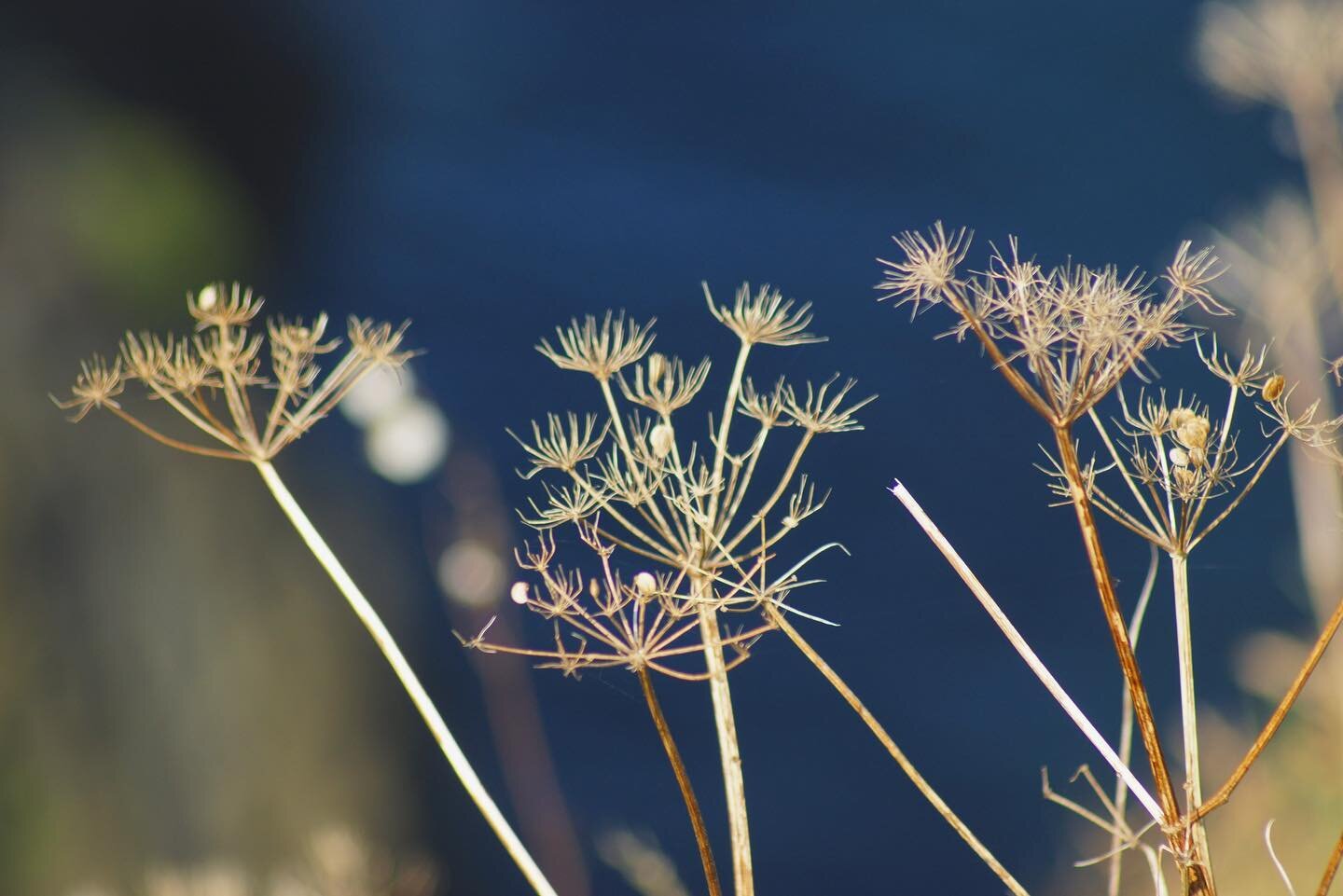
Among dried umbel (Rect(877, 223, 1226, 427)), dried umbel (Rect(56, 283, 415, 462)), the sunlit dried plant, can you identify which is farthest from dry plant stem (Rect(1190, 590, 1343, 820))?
dried umbel (Rect(56, 283, 415, 462))

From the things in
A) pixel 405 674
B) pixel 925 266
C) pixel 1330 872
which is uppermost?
pixel 925 266

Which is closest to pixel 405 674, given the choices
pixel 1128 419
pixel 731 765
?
pixel 731 765

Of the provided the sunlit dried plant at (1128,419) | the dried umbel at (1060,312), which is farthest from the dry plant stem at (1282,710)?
the dried umbel at (1060,312)

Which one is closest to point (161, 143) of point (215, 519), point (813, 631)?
point (215, 519)

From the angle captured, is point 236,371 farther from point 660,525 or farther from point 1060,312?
point 1060,312

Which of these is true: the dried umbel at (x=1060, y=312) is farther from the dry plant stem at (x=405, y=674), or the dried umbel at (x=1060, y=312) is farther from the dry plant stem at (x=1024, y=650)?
the dry plant stem at (x=405, y=674)

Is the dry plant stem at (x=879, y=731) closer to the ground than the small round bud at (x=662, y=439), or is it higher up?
closer to the ground

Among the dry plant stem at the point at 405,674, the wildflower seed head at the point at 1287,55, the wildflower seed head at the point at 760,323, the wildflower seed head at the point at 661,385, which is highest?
the wildflower seed head at the point at 1287,55
